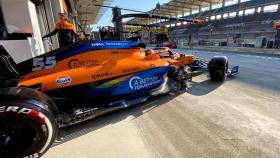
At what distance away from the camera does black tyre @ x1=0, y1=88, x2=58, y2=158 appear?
1.98 meters

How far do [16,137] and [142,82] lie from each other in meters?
2.14

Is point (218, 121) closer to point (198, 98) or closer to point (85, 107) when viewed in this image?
point (198, 98)

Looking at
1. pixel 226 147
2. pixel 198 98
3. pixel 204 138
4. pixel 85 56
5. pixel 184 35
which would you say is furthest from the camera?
pixel 184 35

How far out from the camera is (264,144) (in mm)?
2285

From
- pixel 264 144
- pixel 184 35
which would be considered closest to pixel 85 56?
pixel 264 144

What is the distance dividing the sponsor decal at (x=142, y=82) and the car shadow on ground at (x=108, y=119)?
0.36 m

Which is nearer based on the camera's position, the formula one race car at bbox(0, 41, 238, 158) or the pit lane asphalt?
the formula one race car at bbox(0, 41, 238, 158)

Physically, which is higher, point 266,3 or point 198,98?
point 266,3

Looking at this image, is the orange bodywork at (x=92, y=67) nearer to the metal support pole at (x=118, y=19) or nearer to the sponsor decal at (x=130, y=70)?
the sponsor decal at (x=130, y=70)

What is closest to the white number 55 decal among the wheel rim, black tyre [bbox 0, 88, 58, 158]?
black tyre [bbox 0, 88, 58, 158]

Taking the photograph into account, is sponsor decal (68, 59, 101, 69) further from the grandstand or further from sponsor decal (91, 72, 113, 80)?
the grandstand

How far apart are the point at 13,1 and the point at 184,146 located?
461 cm

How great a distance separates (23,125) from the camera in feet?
6.76

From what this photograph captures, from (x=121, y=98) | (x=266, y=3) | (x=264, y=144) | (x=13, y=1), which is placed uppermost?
(x=266, y=3)
